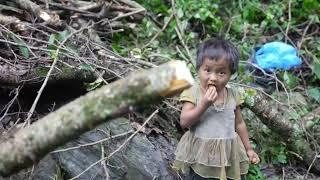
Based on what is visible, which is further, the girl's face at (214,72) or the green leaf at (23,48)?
the green leaf at (23,48)

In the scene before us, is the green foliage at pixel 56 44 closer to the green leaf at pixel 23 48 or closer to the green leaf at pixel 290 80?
→ the green leaf at pixel 23 48

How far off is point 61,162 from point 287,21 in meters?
3.61

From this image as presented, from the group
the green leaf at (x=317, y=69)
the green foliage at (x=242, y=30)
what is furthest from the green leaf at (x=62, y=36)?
the green leaf at (x=317, y=69)

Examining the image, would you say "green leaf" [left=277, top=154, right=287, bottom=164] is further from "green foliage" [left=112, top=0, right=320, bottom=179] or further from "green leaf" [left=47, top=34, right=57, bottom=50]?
"green leaf" [left=47, top=34, right=57, bottom=50]

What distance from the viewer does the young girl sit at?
296cm

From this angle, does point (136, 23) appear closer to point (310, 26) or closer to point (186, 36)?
point (186, 36)

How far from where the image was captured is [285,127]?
4.20 metres

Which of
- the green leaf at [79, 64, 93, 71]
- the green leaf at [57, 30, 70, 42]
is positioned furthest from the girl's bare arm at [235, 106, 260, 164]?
the green leaf at [57, 30, 70, 42]

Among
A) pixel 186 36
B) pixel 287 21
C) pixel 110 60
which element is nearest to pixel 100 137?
pixel 110 60

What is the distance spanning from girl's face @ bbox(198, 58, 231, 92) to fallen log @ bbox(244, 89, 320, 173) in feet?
3.31

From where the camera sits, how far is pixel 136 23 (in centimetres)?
583

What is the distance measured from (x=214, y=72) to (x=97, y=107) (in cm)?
120

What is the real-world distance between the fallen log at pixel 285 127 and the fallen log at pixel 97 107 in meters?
2.18

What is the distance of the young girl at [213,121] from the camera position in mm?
2965
